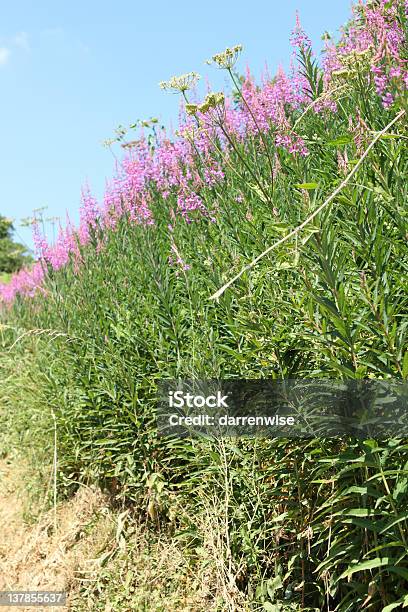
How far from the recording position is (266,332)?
3.50m

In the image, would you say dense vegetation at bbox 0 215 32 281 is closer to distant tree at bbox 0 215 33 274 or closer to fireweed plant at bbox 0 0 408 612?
distant tree at bbox 0 215 33 274

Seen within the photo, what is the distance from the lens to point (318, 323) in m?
3.06

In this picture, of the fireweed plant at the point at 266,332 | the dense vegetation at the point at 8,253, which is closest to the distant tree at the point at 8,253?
the dense vegetation at the point at 8,253

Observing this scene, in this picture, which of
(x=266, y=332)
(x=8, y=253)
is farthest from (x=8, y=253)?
(x=266, y=332)

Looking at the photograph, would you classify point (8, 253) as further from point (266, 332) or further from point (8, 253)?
point (266, 332)

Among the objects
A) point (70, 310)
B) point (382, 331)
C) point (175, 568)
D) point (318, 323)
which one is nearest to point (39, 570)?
point (175, 568)

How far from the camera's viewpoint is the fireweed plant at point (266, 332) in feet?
9.21

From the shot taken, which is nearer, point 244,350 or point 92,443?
point 244,350

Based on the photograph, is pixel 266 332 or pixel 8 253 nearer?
pixel 266 332

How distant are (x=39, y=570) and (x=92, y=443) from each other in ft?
3.15

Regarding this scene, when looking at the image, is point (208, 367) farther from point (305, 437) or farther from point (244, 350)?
point (305, 437)

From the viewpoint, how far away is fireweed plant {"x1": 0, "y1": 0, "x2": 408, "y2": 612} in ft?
9.21

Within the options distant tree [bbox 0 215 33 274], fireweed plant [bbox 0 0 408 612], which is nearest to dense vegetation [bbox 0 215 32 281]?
distant tree [bbox 0 215 33 274]

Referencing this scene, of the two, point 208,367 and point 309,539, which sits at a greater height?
point 208,367
